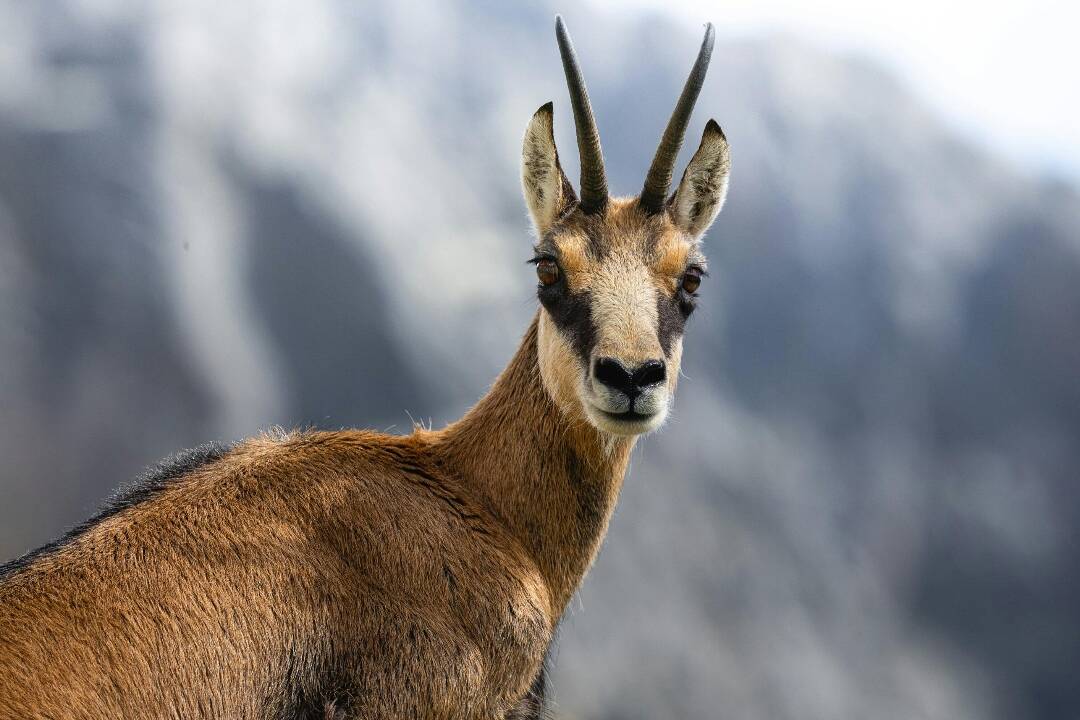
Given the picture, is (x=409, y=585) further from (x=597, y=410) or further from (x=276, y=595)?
(x=597, y=410)

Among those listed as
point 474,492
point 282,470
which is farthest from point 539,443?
point 282,470

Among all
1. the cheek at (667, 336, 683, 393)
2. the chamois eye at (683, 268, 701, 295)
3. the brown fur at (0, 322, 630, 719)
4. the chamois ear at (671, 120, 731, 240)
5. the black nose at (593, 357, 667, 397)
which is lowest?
the brown fur at (0, 322, 630, 719)

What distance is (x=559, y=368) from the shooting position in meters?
6.26

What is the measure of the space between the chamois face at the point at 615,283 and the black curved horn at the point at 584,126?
0.19 m

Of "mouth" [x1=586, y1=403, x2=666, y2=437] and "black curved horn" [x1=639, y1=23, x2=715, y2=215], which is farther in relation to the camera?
"black curved horn" [x1=639, y1=23, x2=715, y2=215]

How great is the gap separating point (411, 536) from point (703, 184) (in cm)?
341

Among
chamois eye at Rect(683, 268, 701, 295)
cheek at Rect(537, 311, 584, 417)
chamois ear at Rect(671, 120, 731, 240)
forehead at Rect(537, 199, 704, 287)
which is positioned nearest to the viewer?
cheek at Rect(537, 311, 584, 417)

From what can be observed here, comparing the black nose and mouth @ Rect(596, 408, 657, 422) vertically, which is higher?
the black nose

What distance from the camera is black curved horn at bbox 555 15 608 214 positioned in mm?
6664

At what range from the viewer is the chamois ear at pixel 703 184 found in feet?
22.9

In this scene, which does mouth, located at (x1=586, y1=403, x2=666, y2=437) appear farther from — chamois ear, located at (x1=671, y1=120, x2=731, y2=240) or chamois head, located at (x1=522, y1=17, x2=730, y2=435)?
chamois ear, located at (x1=671, y1=120, x2=731, y2=240)

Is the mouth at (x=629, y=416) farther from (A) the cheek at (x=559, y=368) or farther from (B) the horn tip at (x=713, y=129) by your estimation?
(B) the horn tip at (x=713, y=129)

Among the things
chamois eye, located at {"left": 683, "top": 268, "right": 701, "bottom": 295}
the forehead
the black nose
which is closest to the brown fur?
the black nose

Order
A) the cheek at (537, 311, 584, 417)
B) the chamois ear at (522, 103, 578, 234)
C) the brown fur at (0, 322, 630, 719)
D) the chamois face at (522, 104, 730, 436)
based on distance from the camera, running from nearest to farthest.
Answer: the brown fur at (0, 322, 630, 719) < the chamois face at (522, 104, 730, 436) < the cheek at (537, 311, 584, 417) < the chamois ear at (522, 103, 578, 234)
